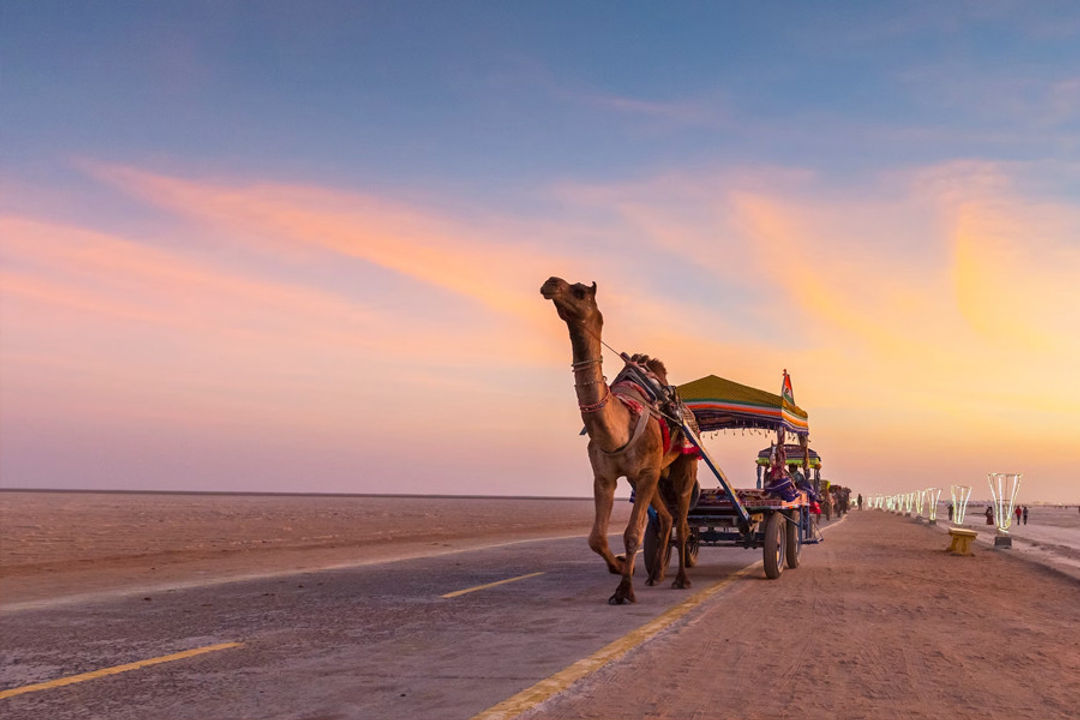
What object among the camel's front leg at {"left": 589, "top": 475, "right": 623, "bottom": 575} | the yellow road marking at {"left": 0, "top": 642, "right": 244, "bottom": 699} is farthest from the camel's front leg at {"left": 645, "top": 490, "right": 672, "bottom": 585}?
the yellow road marking at {"left": 0, "top": 642, "right": 244, "bottom": 699}

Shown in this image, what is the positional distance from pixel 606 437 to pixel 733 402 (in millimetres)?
6586

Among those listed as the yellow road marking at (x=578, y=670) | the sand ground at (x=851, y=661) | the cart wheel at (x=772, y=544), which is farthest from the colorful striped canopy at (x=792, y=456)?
the yellow road marking at (x=578, y=670)

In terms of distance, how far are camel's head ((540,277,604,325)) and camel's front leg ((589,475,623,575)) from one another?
7.86ft

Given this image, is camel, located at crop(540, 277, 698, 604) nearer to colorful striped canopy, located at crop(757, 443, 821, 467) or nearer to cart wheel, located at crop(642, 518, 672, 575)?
cart wheel, located at crop(642, 518, 672, 575)

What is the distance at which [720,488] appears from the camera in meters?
17.6

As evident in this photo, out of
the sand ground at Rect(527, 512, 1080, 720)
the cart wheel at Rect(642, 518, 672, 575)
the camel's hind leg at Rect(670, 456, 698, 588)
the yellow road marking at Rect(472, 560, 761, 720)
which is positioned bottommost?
the yellow road marking at Rect(472, 560, 761, 720)

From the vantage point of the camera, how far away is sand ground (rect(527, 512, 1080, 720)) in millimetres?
6527

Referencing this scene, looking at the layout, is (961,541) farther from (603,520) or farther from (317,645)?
(317,645)

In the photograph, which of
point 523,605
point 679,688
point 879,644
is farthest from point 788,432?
point 679,688

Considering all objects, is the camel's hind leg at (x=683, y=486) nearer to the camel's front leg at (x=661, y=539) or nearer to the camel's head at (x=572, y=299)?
the camel's front leg at (x=661, y=539)

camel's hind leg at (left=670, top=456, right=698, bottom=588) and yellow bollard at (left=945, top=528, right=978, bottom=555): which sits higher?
camel's hind leg at (left=670, top=456, right=698, bottom=588)

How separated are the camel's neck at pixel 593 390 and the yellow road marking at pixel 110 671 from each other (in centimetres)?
552

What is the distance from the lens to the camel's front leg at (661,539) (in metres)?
15.6

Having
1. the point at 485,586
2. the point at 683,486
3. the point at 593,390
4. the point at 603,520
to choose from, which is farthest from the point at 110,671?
the point at 683,486
